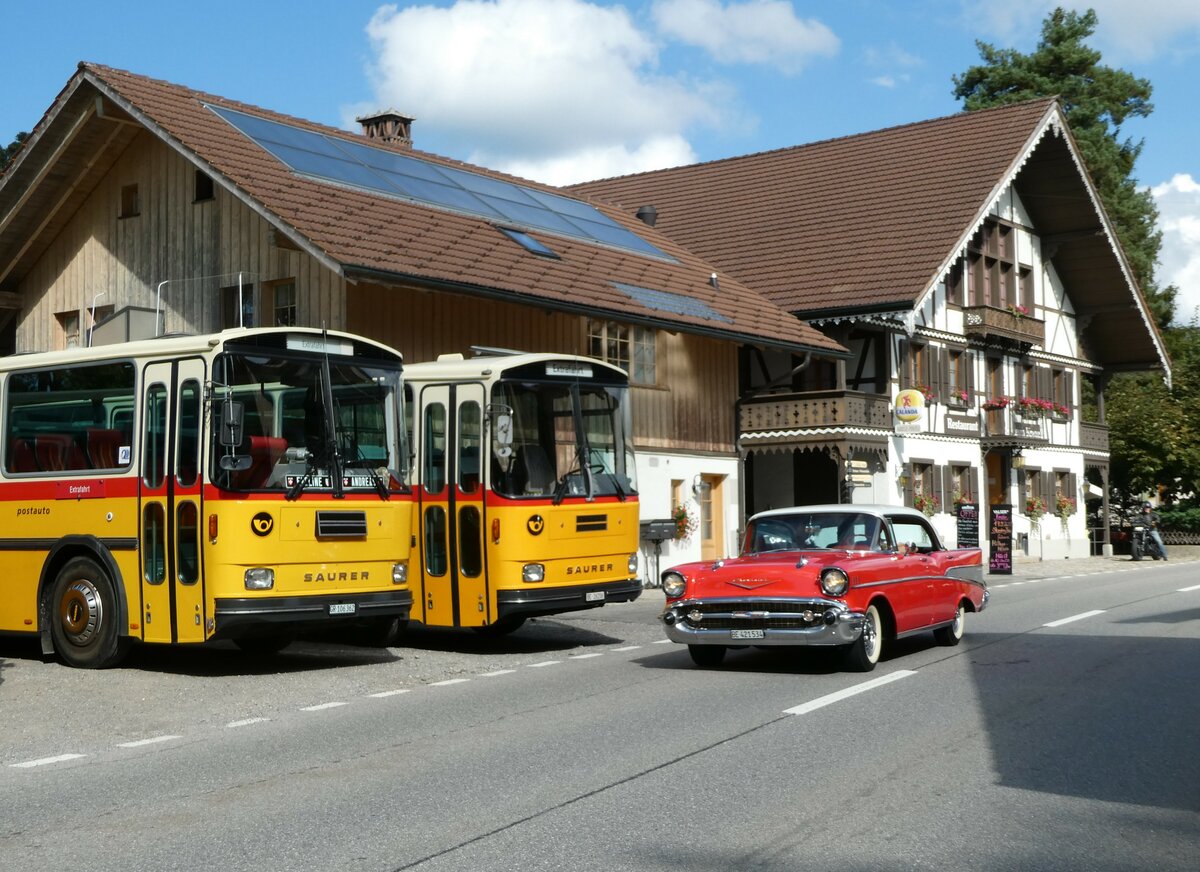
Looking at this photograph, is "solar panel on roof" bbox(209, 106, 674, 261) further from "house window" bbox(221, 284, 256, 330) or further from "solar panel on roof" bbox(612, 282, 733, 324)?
"solar panel on roof" bbox(612, 282, 733, 324)

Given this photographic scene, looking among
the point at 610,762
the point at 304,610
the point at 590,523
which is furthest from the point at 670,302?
the point at 610,762

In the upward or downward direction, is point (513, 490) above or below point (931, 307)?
below

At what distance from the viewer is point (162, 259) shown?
85.6 ft

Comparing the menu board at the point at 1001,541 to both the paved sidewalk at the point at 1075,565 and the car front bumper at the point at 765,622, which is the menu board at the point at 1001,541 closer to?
the paved sidewalk at the point at 1075,565

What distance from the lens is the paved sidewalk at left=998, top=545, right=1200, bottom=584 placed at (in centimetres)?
3597

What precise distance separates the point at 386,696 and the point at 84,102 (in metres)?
15.1

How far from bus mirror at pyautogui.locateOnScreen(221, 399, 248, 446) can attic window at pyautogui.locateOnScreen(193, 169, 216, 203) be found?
12.5 meters

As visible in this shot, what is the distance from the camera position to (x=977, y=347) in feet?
143

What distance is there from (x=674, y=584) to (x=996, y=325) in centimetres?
3080

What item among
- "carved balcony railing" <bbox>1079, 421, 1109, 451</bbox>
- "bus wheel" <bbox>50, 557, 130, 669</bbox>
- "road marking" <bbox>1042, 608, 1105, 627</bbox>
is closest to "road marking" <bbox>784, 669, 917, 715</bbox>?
"road marking" <bbox>1042, 608, 1105, 627</bbox>

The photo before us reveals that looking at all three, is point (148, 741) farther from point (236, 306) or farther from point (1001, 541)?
point (1001, 541)

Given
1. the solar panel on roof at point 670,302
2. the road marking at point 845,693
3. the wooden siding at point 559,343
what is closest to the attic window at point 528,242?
the wooden siding at point 559,343

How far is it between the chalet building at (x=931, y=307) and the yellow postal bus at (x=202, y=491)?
64.7 ft

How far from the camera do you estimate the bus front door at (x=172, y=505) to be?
1409cm
